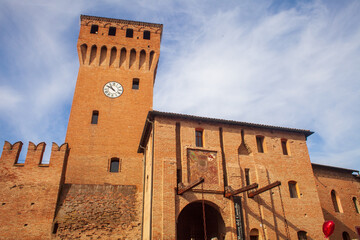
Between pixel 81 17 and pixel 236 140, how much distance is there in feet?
63.5

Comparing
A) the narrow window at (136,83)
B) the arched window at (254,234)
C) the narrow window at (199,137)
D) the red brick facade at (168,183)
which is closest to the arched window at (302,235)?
the red brick facade at (168,183)

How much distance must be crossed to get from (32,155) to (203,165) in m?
10.9

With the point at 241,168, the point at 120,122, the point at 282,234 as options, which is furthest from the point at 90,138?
the point at 282,234

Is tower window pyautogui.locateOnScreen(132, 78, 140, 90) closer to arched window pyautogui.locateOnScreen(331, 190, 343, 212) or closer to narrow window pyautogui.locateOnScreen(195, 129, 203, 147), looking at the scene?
narrow window pyautogui.locateOnScreen(195, 129, 203, 147)

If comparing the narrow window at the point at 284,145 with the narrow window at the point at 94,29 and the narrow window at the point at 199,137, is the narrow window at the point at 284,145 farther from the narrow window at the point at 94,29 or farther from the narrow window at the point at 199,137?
the narrow window at the point at 94,29

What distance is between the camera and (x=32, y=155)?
746 inches

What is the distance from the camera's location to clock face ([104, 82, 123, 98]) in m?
24.8

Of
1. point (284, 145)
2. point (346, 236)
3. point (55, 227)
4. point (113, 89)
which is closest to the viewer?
point (55, 227)

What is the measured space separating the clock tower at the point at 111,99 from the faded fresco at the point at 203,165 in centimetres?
612

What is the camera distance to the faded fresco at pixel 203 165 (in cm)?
1636

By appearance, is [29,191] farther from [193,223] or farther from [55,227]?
[193,223]

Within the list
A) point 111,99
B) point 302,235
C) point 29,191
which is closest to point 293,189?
point 302,235

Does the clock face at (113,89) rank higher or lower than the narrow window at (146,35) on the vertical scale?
lower

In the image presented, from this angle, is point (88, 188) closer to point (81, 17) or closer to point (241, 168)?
point (241, 168)
